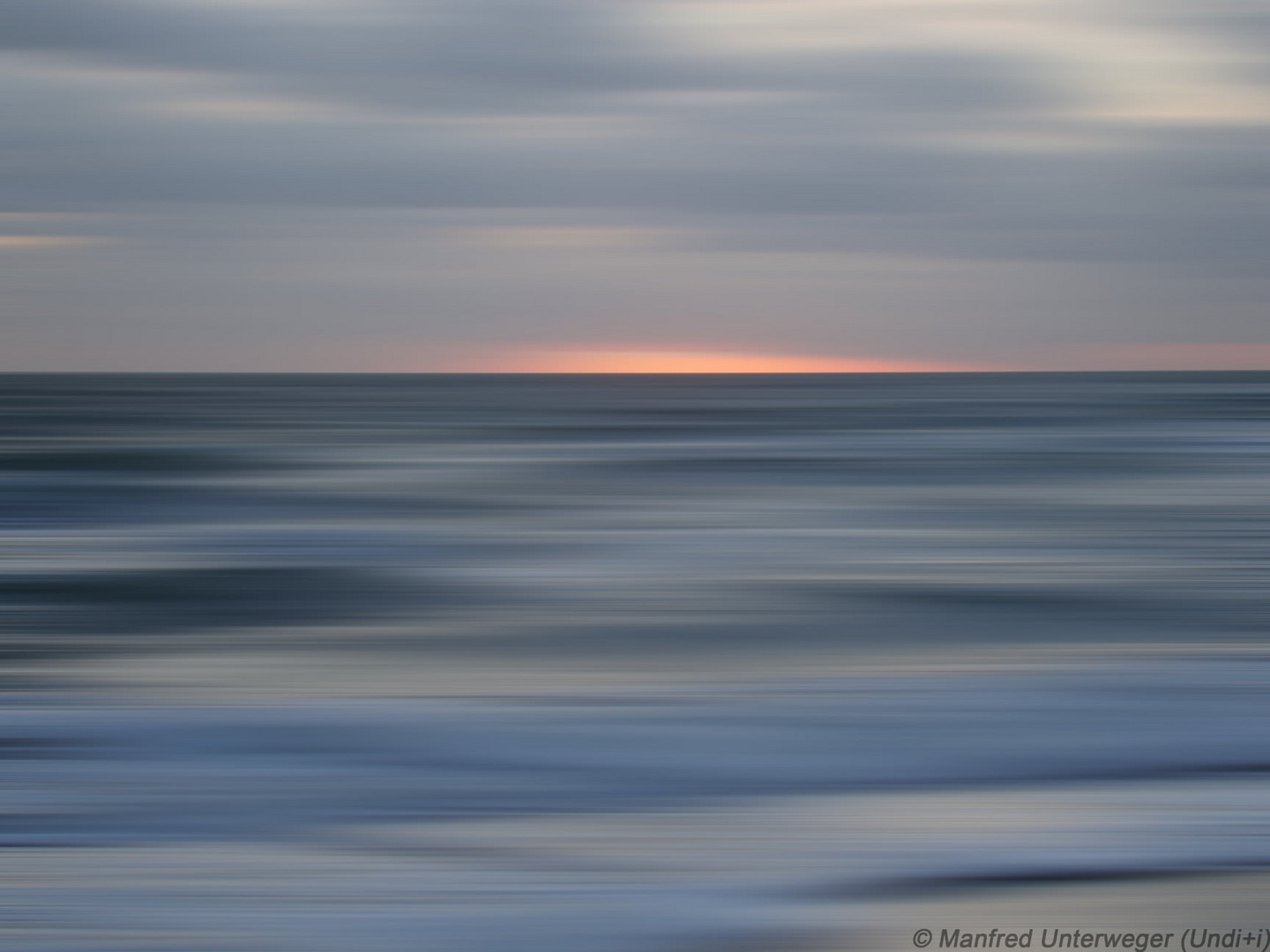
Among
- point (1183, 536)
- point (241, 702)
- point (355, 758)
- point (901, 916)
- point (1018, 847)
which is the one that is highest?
point (1183, 536)

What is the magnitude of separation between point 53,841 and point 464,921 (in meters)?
1.27

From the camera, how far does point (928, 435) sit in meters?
28.4

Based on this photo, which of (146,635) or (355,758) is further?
(146,635)

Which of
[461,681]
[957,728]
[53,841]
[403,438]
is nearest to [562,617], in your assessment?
[461,681]

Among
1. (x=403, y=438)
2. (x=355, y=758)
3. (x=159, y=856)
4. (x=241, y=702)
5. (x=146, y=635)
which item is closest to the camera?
(x=159, y=856)

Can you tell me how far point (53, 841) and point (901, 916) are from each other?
7.52ft

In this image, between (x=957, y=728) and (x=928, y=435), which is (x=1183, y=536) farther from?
(x=928, y=435)

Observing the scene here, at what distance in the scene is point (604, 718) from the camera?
5613mm

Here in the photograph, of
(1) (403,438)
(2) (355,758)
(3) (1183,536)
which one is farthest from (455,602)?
(1) (403,438)

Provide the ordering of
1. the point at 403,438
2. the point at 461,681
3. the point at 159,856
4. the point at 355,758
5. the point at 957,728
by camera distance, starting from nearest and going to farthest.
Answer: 1. the point at 159,856
2. the point at 355,758
3. the point at 957,728
4. the point at 461,681
5. the point at 403,438

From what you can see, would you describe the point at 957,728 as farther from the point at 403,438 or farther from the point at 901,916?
A: the point at 403,438

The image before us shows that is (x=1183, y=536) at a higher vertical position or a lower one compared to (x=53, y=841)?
higher

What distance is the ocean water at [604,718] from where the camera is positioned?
3.68 meters

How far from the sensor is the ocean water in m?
3.68
